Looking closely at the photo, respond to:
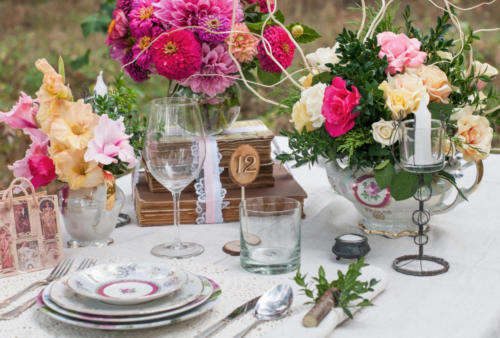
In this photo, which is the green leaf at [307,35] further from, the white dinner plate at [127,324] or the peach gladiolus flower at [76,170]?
the white dinner plate at [127,324]

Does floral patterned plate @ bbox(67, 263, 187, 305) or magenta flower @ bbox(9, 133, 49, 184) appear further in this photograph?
magenta flower @ bbox(9, 133, 49, 184)

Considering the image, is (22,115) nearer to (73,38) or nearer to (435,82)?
(435,82)

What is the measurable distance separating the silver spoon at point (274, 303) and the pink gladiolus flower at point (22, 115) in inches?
21.3

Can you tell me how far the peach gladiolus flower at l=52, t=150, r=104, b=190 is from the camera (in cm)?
113

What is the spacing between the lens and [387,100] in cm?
114

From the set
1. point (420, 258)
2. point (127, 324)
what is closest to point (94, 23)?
point (420, 258)

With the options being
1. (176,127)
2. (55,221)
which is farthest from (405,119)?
(55,221)

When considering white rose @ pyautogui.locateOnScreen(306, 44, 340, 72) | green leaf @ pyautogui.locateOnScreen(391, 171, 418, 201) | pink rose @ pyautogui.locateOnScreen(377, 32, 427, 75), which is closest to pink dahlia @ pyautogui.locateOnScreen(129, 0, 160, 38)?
white rose @ pyautogui.locateOnScreen(306, 44, 340, 72)

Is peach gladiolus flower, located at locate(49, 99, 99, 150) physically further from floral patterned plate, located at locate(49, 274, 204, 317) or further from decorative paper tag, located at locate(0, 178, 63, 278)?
floral patterned plate, located at locate(49, 274, 204, 317)

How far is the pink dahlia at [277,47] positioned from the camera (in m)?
1.34

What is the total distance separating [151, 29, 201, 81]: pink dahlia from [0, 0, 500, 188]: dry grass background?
180cm

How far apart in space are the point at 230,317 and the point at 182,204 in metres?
0.49

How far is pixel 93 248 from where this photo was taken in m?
1.23

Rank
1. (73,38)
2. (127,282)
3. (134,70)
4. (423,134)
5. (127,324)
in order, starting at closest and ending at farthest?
(127,324) → (127,282) → (423,134) → (134,70) → (73,38)
